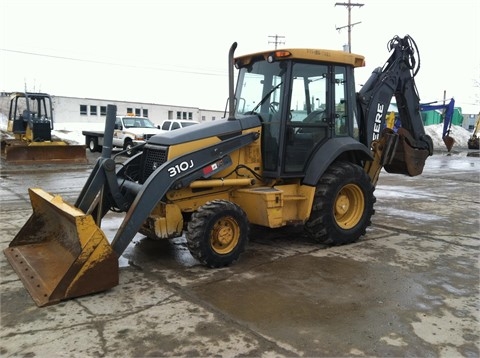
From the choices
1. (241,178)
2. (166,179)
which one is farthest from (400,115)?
(166,179)

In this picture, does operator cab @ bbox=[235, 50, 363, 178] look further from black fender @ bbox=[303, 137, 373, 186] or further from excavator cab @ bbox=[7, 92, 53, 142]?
excavator cab @ bbox=[7, 92, 53, 142]

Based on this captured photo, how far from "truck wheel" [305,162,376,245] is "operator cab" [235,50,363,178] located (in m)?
0.42

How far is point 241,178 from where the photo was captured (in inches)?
232

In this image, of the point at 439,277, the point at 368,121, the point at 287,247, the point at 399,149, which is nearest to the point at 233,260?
the point at 287,247

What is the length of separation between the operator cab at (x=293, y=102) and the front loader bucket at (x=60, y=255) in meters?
2.56

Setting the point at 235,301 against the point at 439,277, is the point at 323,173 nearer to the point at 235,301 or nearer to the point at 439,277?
the point at 439,277

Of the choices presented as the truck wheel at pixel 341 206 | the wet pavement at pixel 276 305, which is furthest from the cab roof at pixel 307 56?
the wet pavement at pixel 276 305

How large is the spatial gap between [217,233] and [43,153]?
14.8m

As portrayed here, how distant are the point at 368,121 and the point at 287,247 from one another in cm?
242

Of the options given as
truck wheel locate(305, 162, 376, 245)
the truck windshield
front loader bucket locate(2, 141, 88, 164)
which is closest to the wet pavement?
truck wheel locate(305, 162, 376, 245)

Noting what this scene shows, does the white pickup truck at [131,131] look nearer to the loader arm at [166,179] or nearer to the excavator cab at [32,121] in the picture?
the excavator cab at [32,121]

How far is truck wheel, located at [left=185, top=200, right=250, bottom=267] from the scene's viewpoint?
5000 millimetres

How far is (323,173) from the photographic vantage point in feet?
20.2

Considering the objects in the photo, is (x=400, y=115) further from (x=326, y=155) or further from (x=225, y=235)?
(x=225, y=235)
